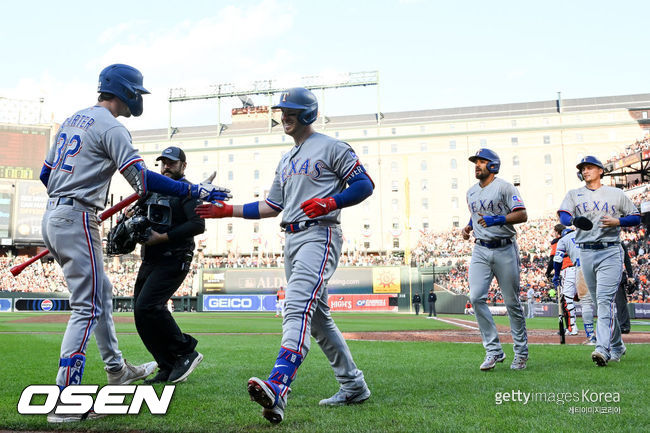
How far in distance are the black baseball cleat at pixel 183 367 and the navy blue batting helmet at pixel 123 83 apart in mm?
2348

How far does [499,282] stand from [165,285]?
3.72 m

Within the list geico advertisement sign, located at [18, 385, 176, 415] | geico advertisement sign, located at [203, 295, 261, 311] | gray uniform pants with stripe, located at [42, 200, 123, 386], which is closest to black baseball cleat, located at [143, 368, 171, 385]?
geico advertisement sign, located at [18, 385, 176, 415]

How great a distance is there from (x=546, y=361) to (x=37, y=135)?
53481mm

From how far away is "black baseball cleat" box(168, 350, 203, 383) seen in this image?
203 inches

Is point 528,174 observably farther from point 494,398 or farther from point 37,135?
point 494,398

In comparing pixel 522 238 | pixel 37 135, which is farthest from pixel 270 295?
pixel 37 135

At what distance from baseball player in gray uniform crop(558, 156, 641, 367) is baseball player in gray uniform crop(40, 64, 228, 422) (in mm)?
4771

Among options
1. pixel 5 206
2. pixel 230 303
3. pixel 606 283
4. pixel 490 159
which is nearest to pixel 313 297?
pixel 490 159

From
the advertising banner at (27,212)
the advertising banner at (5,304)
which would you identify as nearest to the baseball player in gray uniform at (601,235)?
the advertising banner at (5,304)

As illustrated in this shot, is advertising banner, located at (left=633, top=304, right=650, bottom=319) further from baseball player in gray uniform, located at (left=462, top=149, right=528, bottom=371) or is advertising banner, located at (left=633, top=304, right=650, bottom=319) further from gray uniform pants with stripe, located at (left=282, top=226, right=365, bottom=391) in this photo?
gray uniform pants with stripe, located at (left=282, top=226, right=365, bottom=391)

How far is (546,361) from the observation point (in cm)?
684

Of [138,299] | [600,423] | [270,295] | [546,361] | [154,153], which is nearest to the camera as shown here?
[600,423]

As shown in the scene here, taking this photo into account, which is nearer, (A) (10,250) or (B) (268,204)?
(B) (268,204)

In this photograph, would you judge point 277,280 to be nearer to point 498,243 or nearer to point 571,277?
point 571,277
